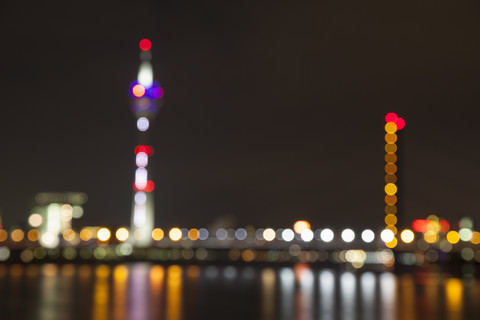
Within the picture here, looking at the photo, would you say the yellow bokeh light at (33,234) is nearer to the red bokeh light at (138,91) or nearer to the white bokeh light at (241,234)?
the red bokeh light at (138,91)

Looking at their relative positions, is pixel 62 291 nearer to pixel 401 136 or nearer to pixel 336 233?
pixel 401 136

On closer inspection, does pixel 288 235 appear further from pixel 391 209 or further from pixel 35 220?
pixel 35 220

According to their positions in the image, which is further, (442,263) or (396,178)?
(396,178)

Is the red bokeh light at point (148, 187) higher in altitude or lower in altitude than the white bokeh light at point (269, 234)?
higher

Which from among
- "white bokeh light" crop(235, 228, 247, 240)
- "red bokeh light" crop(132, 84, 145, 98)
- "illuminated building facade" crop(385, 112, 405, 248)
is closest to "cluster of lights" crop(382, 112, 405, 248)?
"illuminated building facade" crop(385, 112, 405, 248)

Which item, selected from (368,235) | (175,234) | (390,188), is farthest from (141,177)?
(390,188)

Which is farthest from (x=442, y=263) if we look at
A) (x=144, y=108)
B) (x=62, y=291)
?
(x=144, y=108)

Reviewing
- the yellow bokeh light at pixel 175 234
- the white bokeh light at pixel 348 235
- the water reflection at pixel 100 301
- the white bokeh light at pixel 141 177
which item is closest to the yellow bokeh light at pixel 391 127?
the white bokeh light at pixel 348 235
